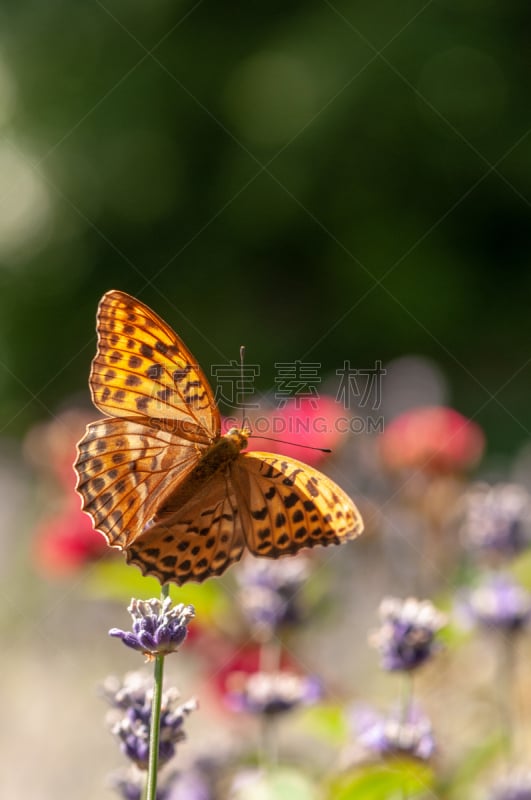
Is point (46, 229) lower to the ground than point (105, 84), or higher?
lower

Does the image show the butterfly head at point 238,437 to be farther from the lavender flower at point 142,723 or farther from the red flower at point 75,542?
the red flower at point 75,542

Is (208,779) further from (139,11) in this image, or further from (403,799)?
(139,11)

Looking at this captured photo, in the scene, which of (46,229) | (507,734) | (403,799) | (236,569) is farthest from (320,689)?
(46,229)

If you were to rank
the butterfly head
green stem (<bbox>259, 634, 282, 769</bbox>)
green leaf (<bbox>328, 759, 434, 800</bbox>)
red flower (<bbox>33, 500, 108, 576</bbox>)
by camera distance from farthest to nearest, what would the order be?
red flower (<bbox>33, 500, 108, 576</bbox>)
green stem (<bbox>259, 634, 282, 769</bbox>)
the butterfly head
green leaf (<bbox>328, 759, 434, 800</bbox>)

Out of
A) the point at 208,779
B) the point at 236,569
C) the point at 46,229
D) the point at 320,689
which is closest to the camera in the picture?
the point at 320,689

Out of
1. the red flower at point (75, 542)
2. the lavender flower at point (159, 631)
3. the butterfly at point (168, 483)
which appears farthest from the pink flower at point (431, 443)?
the lavender flower at point (159, 631)

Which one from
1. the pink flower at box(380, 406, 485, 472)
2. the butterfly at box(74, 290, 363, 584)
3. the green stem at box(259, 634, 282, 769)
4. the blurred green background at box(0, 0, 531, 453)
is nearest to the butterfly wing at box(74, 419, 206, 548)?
the butterfly at box(74, 290, 363, 584)

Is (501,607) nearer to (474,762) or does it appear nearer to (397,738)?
(474,762)

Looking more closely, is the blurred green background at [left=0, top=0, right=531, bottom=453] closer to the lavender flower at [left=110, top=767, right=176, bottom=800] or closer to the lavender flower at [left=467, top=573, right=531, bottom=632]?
the lavender flower at [left=467, top=573, right=531, bottom=632]
